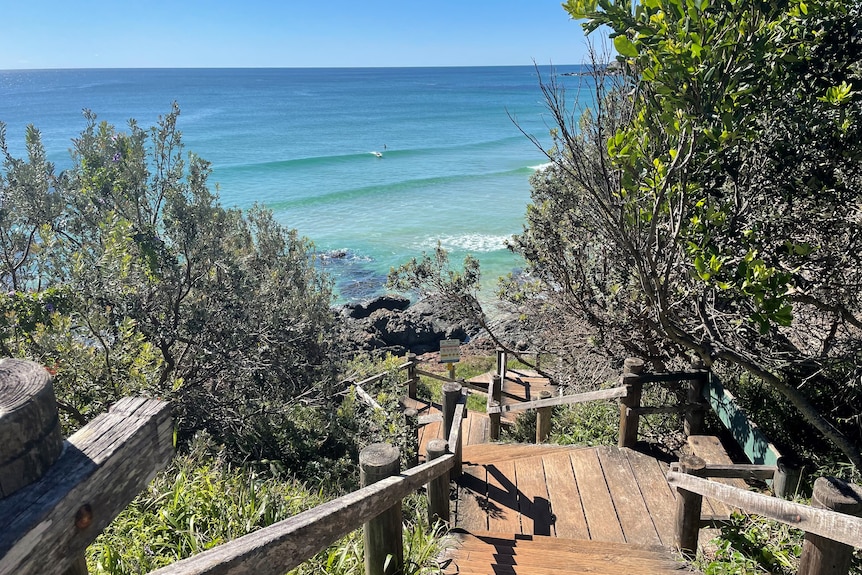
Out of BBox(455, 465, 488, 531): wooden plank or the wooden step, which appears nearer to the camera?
BBox(455, 465, 488, 531): wooden plank

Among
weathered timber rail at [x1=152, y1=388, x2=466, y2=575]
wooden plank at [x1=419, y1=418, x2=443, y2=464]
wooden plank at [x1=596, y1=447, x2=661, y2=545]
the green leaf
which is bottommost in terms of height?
wooden plank at [x1=419, y1=418, x2=443, y2=464]

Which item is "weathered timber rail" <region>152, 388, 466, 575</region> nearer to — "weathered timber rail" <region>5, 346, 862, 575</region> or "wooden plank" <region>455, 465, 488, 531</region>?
"weathered timber rail" <region>5, 346, 862, 575</region>

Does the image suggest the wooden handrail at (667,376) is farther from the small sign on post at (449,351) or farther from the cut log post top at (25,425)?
the small sign on post at (449,351)

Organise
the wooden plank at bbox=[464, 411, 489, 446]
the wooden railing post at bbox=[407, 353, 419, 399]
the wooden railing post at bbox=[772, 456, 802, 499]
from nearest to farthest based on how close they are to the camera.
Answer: the wooden railing post at bbox=[772, 456, 802, 499] → the wooden plank at bbox=[464, 411, 489, 446] → the wooden railing post at bbox=[407, 353, 419, 399]

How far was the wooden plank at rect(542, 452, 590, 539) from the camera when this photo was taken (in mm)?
4875

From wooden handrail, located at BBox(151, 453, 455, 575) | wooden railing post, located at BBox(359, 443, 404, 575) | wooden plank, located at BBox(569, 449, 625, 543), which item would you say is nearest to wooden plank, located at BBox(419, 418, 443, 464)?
wooden plank, located at BBox(569, 449, 625, 543)

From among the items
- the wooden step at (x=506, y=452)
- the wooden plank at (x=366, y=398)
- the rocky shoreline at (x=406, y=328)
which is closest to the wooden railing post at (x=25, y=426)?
the wooden step at (x=506, y=452)

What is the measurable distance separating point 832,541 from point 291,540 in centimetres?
236

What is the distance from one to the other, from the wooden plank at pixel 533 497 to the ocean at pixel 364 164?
3.51m

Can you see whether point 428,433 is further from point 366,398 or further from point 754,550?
point 754,550

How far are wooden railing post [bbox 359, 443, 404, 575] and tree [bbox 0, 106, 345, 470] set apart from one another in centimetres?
338

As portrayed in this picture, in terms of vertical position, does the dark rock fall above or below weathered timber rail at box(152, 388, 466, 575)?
below

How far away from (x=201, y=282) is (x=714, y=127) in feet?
23.0

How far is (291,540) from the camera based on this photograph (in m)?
2.02
